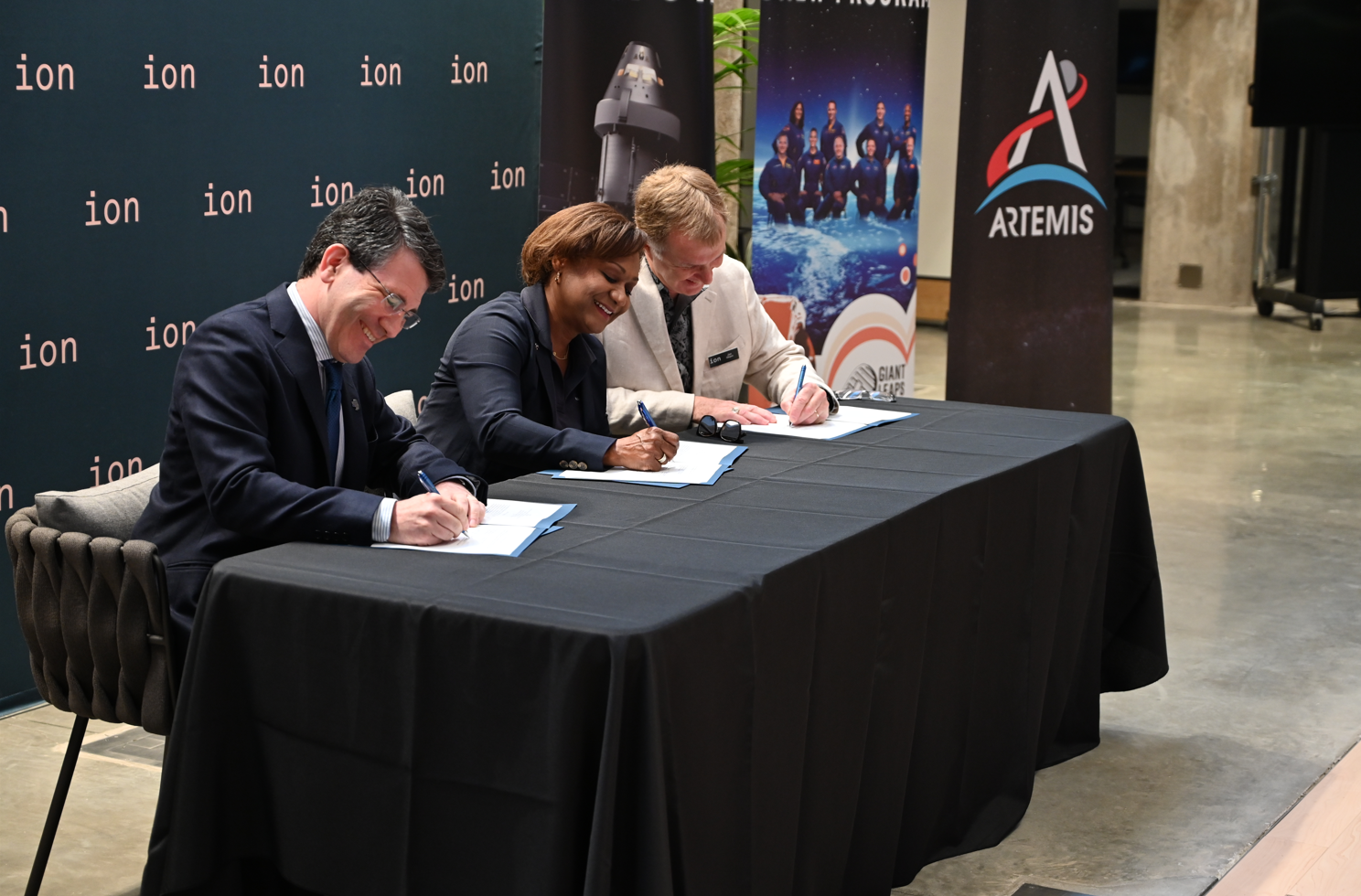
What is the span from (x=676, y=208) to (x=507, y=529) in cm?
120

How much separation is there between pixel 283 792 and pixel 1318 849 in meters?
2.01

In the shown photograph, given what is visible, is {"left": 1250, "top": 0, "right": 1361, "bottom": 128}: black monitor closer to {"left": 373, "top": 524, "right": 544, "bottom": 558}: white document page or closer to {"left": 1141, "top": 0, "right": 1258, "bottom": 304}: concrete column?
{"left": 1141, "top": 0, "right": 1258, "bottom": 304}: concrete column

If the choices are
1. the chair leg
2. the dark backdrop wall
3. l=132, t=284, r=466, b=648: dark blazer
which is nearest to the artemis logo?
the dark backdrop wall

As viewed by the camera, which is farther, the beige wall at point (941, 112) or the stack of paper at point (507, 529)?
the beige wall at point (941, 112)

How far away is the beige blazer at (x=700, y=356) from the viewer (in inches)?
130

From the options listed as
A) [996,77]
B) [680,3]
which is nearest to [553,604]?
[680,3]

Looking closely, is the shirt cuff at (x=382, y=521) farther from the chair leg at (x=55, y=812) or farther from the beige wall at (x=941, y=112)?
the beige wall at (x=941, y=112)

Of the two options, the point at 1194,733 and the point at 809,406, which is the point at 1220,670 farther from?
the point at 809,406

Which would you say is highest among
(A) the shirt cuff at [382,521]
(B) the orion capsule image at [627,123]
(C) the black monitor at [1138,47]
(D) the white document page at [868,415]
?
(C) the black monitor at [1138,47]

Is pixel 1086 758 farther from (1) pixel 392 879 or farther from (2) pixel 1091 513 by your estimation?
(1) pixel 392 879

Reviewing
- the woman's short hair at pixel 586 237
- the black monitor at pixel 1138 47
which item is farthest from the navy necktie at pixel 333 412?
the black monitor at pixel 1138 47

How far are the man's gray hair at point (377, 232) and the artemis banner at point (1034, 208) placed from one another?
384 cm

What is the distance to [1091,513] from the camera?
10.3ft

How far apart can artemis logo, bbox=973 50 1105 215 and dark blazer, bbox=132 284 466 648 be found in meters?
4.00
